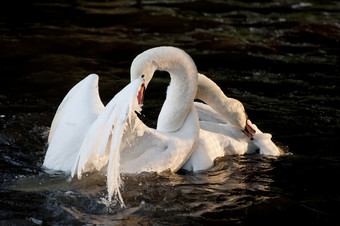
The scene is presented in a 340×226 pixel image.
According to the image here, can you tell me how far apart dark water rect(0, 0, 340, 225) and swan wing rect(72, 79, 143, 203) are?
1.45ft

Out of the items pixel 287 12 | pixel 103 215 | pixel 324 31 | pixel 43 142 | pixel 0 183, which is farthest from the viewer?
pixel 287 12

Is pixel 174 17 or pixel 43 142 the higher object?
pixel 174 17

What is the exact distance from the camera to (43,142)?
680 cm

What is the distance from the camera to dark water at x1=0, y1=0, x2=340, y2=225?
5102mm

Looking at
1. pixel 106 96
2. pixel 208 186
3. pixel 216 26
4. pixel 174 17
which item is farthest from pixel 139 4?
pixel 208 186

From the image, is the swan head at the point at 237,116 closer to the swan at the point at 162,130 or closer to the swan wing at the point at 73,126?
the swan at the point at 162,130

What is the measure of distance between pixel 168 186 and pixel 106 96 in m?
3.17

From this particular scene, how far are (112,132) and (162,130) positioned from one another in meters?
1.56

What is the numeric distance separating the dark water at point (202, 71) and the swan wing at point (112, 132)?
1.45 feet

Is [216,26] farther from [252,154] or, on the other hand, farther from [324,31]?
[252,154]

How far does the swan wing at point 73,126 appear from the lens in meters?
5.71

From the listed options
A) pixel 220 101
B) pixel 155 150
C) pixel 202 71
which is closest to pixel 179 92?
pixel 220 101

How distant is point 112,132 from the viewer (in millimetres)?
4832

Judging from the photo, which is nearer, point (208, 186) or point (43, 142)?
point (208, 186)
